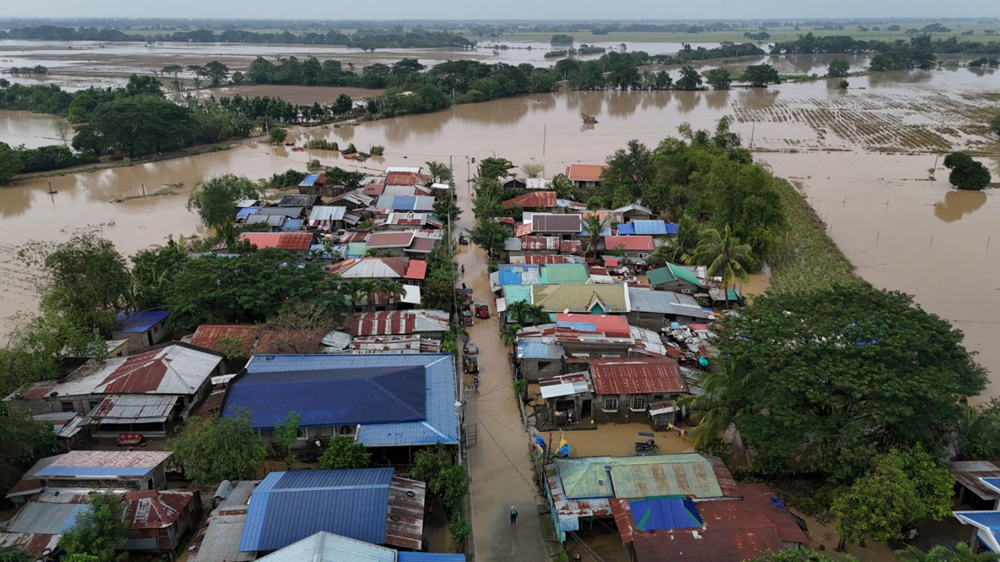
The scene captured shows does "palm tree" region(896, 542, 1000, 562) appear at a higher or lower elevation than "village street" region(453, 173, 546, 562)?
higher

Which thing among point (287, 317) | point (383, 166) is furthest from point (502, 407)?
point (383, 166)

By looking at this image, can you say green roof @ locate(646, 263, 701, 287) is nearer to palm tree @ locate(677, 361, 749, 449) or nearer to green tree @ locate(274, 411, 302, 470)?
palm tree @ locate(677, 361, 749, 449)

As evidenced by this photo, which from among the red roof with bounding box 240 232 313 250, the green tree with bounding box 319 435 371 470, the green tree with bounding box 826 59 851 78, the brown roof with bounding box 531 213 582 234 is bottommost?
the green tree with bounding box 319 435 371 470

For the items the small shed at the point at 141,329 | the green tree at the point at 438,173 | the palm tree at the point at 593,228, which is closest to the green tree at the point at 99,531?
the small shed at the point at 141,329

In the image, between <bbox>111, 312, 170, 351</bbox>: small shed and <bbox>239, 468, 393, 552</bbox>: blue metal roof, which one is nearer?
<bbox>239, 468, 393, 552</bbox>: blue metal roof

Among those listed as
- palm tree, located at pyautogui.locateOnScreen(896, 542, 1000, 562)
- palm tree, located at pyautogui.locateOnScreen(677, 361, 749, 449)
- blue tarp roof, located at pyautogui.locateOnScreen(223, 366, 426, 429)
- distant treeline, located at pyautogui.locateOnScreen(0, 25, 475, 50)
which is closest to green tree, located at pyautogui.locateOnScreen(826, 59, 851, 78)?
distant treeline, located at pyautogui.locateOnScreen(0, 25, 475, 50)

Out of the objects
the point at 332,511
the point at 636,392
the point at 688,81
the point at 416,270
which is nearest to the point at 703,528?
the point at 636,392

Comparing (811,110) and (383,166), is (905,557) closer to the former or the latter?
(383,166)
